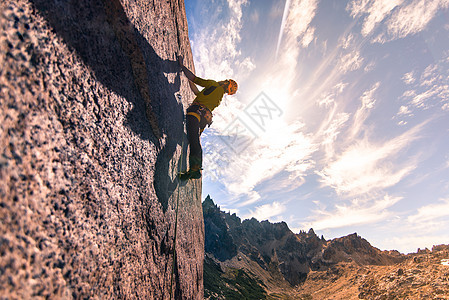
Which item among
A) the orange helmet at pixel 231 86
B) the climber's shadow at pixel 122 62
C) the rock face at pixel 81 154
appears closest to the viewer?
the rock face at pixel 81 154

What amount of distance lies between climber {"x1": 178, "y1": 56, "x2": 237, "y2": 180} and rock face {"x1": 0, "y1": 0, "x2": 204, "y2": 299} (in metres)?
1.76

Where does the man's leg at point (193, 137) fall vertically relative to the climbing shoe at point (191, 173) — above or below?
above

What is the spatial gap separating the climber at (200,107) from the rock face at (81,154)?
1.76 m

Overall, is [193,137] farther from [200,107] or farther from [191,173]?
[191,173]

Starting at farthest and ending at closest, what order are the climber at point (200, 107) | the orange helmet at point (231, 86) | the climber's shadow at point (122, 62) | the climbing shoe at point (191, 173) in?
the orange helmet at point (231, 86), the climber at point (200, 107), the climbing shoe at point (191, 173), the climber's shadow at point (122, 62)

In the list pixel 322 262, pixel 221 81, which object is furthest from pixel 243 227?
pixel 221 81

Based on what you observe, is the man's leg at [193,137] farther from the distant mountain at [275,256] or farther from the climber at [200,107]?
the distant mountain at [275,256]

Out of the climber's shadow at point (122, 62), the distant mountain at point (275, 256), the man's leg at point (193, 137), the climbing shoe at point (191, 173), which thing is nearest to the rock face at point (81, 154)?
the climber's shadow at point (122, 62)

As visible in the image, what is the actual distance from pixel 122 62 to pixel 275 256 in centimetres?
14528

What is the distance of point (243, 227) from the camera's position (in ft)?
468

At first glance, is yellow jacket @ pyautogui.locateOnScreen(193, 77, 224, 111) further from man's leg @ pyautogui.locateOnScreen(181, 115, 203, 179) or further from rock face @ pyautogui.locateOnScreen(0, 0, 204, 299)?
rock face @ pyautogui.locateOnScreen(0, 0, 204, 299)

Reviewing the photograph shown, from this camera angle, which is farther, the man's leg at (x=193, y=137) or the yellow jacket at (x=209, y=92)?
the yellow jacket at (x=209, y=92)

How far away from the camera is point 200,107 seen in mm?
5301

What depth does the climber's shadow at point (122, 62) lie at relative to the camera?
1.72m
